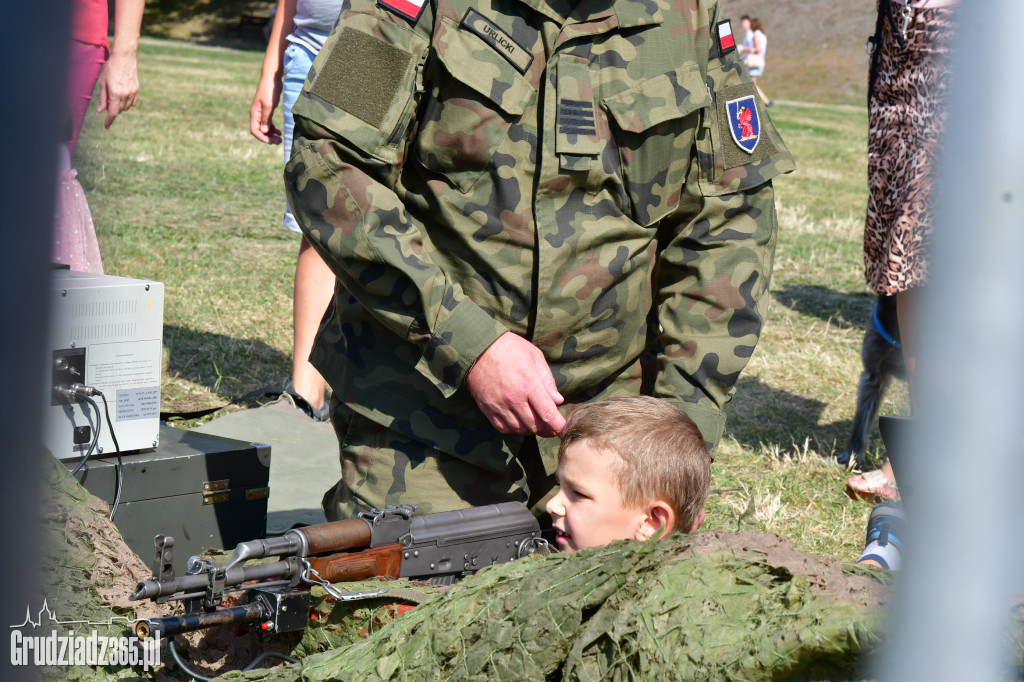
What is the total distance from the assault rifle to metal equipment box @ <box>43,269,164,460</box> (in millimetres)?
929

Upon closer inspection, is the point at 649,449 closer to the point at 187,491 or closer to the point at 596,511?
the point at 596,511

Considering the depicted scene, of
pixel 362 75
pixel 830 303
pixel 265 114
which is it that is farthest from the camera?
pixel 830 303

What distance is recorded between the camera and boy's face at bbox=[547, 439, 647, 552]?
2.10 m

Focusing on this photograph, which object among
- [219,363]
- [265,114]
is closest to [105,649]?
[265,114]

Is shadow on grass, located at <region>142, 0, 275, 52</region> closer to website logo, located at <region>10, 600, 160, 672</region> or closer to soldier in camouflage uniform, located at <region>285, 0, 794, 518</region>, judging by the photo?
soldier in camouflage uniform, located at <region>285, 0, 794, 518</region>

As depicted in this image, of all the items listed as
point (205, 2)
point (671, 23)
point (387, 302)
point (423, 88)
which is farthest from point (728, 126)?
point (205, 2)

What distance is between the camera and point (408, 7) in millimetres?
2270

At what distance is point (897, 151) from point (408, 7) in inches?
79.7

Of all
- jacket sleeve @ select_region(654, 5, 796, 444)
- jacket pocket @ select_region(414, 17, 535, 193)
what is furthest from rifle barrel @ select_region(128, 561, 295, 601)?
jacket sleeve @ select_region(654, 5, 796, 444)

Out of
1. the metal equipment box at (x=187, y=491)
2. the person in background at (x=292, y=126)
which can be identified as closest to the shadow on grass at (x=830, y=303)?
the person in background at (x=292, y=126)

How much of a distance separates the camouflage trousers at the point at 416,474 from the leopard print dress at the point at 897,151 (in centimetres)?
162

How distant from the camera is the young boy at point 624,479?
2.10 metres

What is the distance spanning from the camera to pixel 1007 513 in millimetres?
447

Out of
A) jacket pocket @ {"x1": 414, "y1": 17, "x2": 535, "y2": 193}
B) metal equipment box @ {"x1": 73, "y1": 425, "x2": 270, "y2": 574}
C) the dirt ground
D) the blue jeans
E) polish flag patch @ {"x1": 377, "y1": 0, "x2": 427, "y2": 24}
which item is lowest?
metal equipment box @ {"x1": 73, "y1": 425, "x2": 270, "y2": 574}
